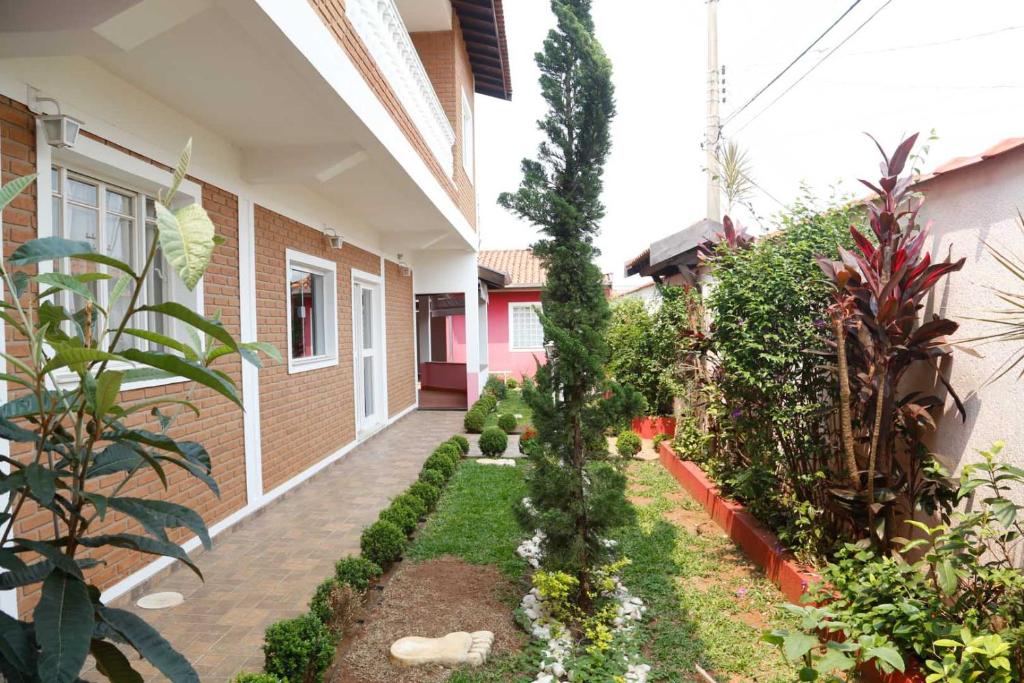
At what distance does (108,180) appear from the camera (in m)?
4.33

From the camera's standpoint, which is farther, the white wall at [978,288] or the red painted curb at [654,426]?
the red painted curb at [654,426]

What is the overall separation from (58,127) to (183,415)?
226cm

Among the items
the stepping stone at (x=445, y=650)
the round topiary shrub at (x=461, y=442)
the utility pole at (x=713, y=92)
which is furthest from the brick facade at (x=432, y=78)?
the utility pole at (x=713, y=92)

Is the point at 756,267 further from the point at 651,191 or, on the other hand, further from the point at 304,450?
the point at 651,191

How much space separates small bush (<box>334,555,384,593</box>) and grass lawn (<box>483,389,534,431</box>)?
587 cm

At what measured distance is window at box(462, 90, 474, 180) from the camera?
40.8ft

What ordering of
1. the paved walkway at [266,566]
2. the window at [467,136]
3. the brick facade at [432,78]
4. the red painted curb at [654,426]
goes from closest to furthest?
the paved walkway at [266,566] < the brick facade at [432,78] < the red painted curb at [654,426] < the window at [467,136]

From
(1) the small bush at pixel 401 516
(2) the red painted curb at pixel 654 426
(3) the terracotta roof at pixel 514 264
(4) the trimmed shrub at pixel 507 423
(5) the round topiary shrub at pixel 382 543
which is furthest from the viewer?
(3) the terracotta roof at pixel 514 264

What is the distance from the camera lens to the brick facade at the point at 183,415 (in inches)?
133

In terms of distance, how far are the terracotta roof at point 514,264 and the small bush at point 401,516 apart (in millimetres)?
15040

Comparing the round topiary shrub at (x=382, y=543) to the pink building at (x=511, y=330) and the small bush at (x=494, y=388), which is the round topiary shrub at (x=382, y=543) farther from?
the pink building at (x=511, y=330)

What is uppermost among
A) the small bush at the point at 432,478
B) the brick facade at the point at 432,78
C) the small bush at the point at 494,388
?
the brick facade at the point at 432,78

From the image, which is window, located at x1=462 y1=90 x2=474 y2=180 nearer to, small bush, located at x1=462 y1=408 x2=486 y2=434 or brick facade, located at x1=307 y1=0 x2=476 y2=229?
brick facade, located at x1=307 y1=0 x2=476 y2=229

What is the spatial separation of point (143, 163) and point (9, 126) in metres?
1.18
